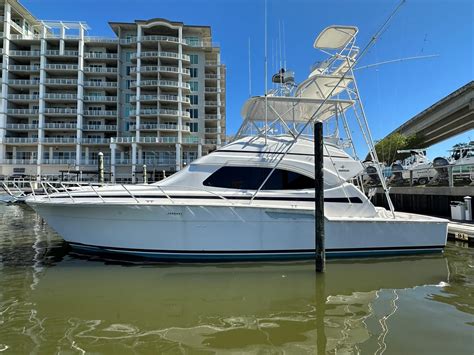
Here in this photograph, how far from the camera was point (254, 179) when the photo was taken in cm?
853

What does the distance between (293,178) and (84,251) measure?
5.72m

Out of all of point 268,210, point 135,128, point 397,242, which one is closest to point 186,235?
point 268,210

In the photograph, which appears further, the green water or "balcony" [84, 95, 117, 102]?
"balcony" [84, 95, 117, 102]

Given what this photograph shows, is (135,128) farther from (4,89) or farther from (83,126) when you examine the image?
(4,89)

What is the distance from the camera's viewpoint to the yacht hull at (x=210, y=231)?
757cm

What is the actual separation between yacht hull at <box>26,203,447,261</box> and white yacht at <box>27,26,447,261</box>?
0.02 m

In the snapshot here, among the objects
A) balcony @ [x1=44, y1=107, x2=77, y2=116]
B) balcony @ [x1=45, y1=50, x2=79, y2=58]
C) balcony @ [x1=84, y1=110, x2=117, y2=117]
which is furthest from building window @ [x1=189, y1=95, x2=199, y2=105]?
balcony @ [x1=45, y1=50, x2=79, y2=58]

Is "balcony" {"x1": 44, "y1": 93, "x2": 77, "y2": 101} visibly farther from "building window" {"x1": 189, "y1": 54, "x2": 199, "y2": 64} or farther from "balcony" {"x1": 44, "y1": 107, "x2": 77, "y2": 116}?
"building window" {"x1": 189, "y1": 54, "x2": 199, "y2": 64}

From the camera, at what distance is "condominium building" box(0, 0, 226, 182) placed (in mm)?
55250

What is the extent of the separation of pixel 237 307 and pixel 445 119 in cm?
4242

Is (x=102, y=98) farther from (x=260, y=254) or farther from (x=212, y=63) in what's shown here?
(x=260, y=254)

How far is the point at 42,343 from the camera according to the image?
164 inches

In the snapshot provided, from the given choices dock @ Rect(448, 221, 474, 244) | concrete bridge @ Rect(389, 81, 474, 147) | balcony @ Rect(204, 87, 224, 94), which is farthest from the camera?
balcony @ Rect(204, 87, 224, 94)

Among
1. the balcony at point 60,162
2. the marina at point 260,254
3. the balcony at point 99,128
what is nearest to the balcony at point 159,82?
the balcony at point 99,128
